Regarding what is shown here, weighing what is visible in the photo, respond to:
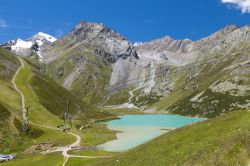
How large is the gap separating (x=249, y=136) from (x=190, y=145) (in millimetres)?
16009

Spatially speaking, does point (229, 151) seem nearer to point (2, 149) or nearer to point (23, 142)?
point (2, 149)

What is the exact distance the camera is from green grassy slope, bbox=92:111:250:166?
107ft

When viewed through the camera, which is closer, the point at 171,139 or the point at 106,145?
the point at 171,139

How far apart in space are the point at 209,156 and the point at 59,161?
51755mm

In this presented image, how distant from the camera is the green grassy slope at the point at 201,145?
32750 mm

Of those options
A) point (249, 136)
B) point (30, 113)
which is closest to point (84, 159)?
point (249, 136)

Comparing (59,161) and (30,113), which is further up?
(30,113)

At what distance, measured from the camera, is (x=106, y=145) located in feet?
350

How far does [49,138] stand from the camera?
128 metres

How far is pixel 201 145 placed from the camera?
4678cm

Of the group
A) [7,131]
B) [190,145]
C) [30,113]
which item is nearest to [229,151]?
[190,145]

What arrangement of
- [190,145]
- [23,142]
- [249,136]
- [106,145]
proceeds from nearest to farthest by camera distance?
[249,136], [190,145], [106,145], [23,142]

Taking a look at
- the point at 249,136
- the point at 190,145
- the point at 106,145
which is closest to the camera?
the point at 249,136

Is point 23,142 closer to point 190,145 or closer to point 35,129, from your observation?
point 35,129
